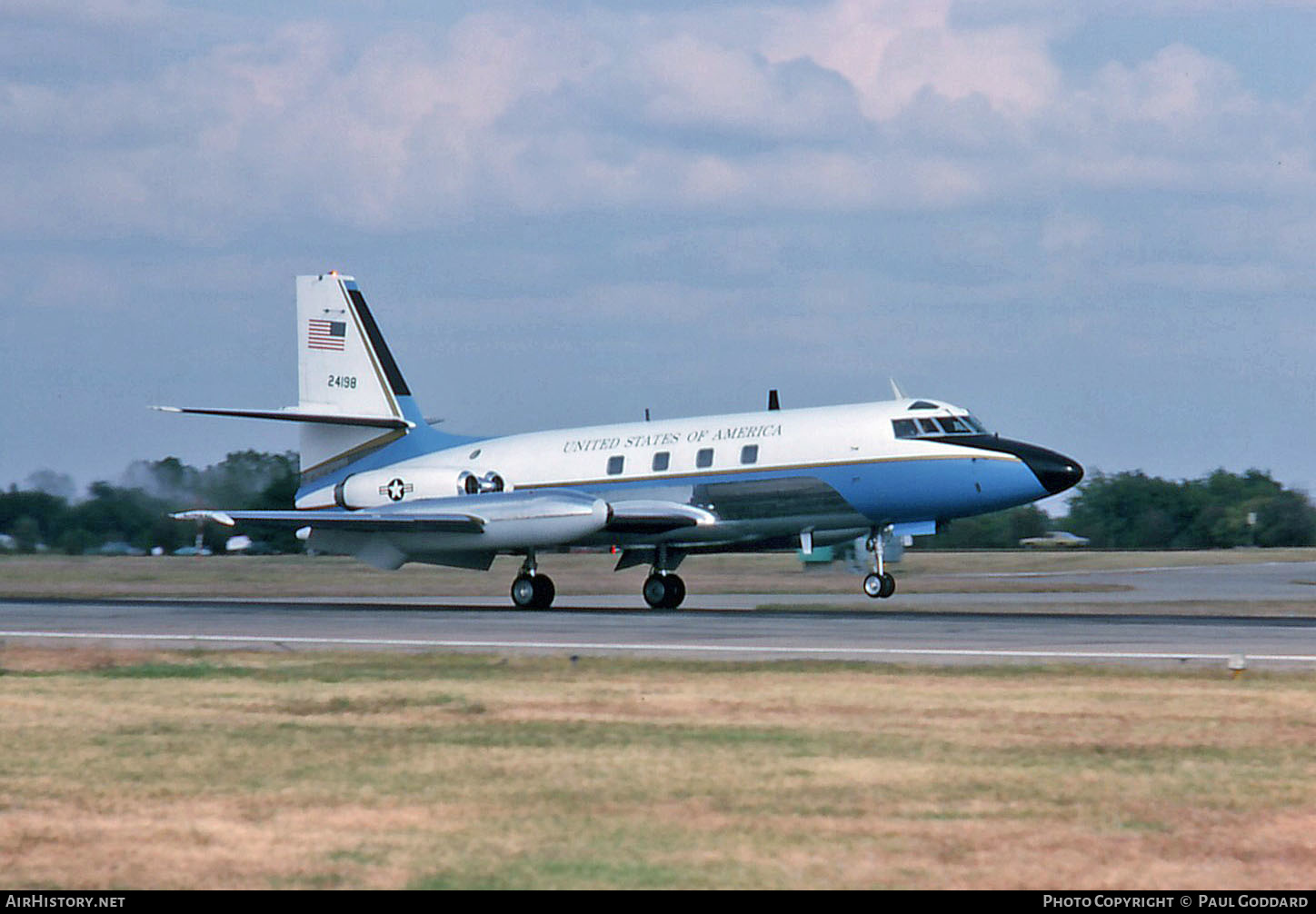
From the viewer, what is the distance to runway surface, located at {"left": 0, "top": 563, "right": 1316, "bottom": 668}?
64.6 feet

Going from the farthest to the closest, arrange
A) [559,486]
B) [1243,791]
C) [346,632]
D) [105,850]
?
[559,486] < [346,632] < [1243,791] < [105,850]

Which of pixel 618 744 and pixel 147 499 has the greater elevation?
pixel 147 499

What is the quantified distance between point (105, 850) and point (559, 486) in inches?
969

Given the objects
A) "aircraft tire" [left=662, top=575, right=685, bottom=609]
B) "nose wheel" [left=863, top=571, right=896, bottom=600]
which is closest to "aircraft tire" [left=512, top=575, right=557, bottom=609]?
"aircraft tire" [left=662, top=575, right=685, bottom=609]

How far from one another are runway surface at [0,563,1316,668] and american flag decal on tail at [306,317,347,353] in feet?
19.5

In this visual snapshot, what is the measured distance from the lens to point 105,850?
840 cm

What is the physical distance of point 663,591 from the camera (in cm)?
3291

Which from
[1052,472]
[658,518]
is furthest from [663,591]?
[1052,472]

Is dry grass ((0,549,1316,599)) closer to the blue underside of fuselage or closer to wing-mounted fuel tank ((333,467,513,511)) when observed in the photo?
wing-mounted fuel tank ((333,467,513,511))

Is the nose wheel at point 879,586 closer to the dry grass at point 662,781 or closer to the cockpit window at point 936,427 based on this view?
the cockpit window at point 936,427

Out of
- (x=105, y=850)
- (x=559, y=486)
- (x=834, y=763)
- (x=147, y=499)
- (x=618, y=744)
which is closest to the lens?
(x=105, y=850)

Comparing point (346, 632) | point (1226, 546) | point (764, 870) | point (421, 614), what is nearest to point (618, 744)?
point (764, 870)

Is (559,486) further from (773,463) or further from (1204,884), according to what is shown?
(1204,884)

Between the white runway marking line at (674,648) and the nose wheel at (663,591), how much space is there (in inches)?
449
